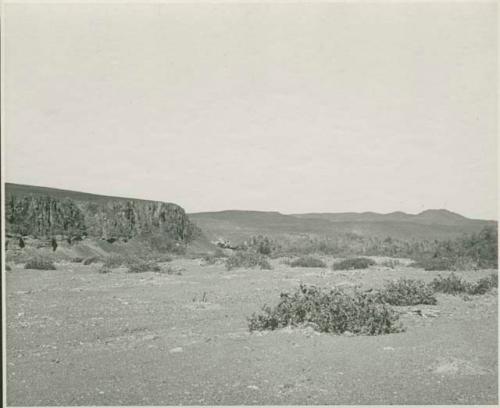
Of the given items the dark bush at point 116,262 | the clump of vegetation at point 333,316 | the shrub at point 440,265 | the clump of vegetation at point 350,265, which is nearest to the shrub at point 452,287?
the clump of vegetation at point 333,316

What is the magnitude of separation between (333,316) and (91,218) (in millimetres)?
19483

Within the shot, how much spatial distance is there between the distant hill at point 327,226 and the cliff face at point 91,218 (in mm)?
11028

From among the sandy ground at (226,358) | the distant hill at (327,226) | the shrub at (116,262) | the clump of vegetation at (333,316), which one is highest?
the distant hill at (327,226)

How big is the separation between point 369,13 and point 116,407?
20.8ft

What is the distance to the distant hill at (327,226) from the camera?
35500 mm

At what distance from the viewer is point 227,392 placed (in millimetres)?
4887

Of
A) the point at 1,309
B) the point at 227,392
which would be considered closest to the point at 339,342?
the point at 227,392

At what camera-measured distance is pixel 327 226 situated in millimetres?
51125

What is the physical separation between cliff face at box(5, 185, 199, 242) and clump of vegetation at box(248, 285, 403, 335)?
13790 mm

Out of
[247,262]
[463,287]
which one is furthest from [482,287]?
[247,262]

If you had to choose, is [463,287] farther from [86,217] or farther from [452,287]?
[86,217]

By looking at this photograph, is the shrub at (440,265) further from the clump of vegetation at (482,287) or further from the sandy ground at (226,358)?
the sandy ground at (226,358)

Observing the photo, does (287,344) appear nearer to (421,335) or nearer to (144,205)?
(421,335)

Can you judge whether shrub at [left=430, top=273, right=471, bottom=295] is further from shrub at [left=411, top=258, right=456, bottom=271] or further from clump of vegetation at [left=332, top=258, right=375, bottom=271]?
clump of vegetation at [left=332, top=258, right=375, bottom=271]
